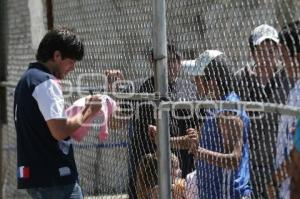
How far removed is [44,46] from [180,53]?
2.93 ft

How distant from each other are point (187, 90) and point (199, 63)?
22 centimetres

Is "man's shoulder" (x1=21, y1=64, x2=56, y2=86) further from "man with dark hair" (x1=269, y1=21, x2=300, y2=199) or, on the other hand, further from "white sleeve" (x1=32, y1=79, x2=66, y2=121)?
"man with dark hair" (x1=269, y1=21, x2=300, y2=199)

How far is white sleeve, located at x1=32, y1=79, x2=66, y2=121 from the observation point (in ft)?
12.1

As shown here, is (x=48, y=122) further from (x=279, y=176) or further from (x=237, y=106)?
(x=279, y=176)

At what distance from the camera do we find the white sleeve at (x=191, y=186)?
12.0 ft

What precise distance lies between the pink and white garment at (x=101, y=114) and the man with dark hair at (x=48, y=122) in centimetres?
11

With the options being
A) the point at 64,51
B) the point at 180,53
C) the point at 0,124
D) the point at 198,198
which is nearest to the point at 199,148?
the point at 198,198

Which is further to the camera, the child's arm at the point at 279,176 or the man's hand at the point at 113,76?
the man's hand at the point at 113,76

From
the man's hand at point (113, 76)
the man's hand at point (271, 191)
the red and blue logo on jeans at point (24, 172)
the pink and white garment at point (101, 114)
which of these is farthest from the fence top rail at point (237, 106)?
the red and blue logo on jeans at point (24, 172)

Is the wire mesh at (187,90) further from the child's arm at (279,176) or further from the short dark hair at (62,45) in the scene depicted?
the short dark hair at (62,45)

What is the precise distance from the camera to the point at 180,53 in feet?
11.8

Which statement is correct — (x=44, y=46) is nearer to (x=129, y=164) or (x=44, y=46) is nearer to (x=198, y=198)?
(x=129, y=164)

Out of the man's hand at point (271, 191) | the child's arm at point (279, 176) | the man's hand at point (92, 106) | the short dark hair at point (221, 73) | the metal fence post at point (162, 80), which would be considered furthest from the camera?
the man's hand at point (92, 106)

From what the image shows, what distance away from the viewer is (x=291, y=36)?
8.89 feet
